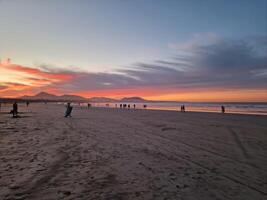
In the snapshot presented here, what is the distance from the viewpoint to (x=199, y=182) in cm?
564

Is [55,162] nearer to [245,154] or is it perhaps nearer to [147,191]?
[147,191]

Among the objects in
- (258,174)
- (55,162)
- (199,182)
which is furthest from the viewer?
(55,162)

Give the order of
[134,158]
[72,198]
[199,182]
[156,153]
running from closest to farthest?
[72,198] < [199,182] < [134,158] < [156,153]

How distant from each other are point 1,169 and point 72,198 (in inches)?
123

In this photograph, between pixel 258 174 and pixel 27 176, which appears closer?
pixel 27 176

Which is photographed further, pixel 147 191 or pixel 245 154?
pixel 245 154

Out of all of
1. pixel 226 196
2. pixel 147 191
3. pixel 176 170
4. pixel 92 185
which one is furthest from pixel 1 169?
pixel 226 196

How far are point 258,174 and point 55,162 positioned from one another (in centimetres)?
636

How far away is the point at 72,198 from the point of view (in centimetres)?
460

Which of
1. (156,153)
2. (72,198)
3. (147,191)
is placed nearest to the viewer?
(72,198)

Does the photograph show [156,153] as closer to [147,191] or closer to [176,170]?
[176,170]

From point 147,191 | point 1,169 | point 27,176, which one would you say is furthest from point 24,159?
point 147,191

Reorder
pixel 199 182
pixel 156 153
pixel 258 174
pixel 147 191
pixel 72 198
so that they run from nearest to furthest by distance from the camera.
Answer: pixel 72 198 → pixel 147 191 → pixel 199 182 → pixel 258 174 → pixel 156 153

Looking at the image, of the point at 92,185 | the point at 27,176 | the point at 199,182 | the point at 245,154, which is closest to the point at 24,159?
the point at 27,176
